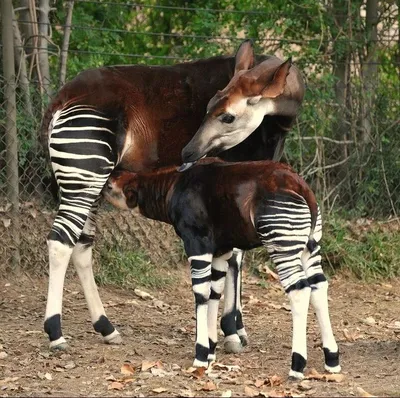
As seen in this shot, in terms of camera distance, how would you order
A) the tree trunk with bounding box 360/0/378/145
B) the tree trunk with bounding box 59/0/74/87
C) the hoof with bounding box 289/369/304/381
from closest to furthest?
the hoof with bounding box 289/369/304/381
the tree trunk with bounding box 59/0/74/87
the tree trunk with bounding box 360/0/378/145

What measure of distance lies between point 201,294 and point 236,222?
1.49 ft

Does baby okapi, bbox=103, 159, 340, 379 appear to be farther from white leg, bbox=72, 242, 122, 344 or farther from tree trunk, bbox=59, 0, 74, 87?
tree trunk, bbox=59, 0, 74, 87

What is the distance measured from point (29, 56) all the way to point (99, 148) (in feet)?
9.66

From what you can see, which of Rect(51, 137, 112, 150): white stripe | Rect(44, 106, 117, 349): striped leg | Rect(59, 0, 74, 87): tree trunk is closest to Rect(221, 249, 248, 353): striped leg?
Rect(44, 106, 117, 349): striped leg

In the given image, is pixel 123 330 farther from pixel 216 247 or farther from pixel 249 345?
pixel 216 247

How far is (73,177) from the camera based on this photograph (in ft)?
20.7

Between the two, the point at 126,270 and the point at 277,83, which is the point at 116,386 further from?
the point at 126,270

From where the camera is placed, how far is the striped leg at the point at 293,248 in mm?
5367

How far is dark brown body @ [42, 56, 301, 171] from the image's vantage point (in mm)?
6410

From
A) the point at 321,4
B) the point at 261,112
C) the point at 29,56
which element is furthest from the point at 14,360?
the point at 321,4

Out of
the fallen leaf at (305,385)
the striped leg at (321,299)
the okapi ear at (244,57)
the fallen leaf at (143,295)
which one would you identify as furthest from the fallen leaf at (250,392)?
the fallen leaf at (143,295)

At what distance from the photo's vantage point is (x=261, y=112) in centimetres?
607

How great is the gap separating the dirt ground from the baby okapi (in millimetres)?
256

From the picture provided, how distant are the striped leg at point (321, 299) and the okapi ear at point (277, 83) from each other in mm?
861
